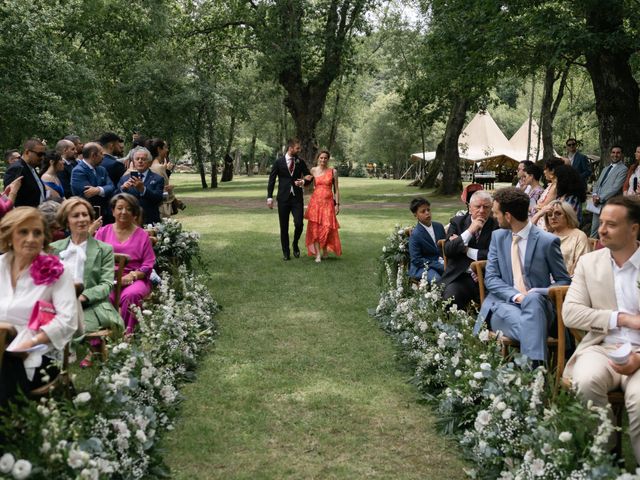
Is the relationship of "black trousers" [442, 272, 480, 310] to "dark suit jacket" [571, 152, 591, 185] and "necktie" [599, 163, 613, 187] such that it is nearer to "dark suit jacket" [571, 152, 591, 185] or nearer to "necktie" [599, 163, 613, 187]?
"necktie" [599, 163, 613, 187]

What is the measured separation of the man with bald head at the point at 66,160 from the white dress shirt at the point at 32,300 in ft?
20.5

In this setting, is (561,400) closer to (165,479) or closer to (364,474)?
(364,474)

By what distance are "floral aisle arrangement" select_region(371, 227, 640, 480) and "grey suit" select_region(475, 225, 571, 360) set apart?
21cm

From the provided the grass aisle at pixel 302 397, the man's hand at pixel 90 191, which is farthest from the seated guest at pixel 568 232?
the man's hand at pixel 90 191

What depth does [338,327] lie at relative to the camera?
27.0 ft

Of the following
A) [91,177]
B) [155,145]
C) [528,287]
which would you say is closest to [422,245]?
[528,287]

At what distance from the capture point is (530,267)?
555cm

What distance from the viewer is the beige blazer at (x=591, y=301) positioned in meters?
4.36

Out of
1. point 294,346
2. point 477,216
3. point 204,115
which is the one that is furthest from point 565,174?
point 204,115

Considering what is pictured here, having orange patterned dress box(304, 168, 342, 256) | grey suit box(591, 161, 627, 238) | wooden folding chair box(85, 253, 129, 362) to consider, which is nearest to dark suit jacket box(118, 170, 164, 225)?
wooden folding chair box(85, 253, 129, 362)

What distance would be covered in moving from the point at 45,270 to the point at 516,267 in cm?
352

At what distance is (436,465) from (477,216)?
10.0ft

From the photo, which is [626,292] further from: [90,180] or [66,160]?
[66,160]

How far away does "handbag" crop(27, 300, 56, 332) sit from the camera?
165 inches
